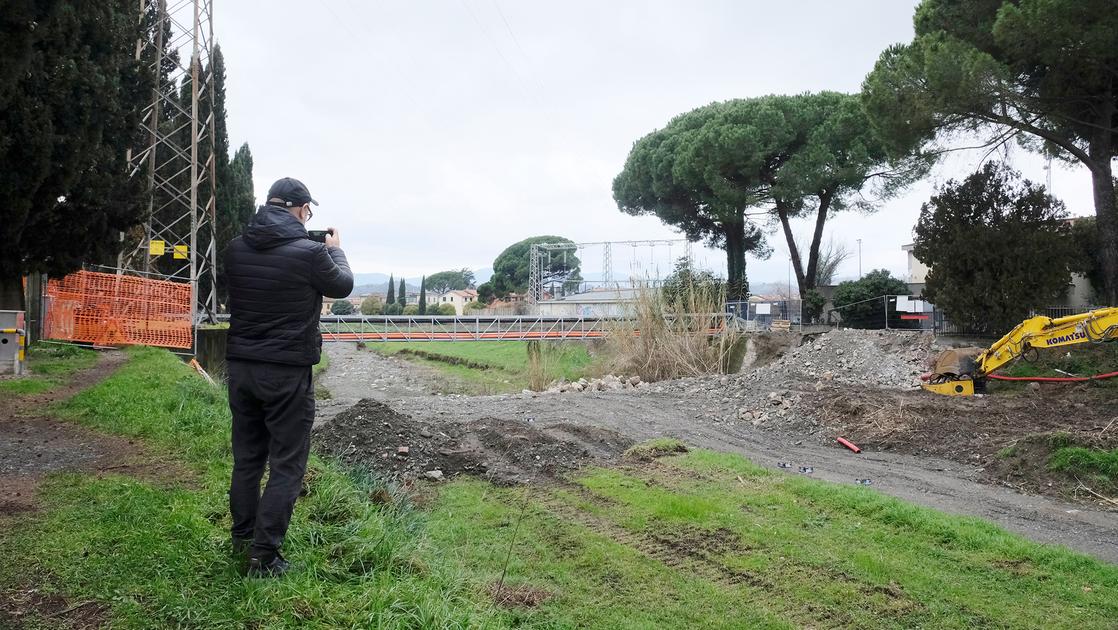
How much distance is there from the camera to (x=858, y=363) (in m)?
17.9

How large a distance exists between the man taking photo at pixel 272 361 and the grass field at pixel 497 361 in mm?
15752

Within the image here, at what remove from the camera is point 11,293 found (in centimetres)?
1365

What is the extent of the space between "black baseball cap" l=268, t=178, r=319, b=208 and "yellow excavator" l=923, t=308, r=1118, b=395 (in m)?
11.5

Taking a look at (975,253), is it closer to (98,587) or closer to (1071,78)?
(1071,78)

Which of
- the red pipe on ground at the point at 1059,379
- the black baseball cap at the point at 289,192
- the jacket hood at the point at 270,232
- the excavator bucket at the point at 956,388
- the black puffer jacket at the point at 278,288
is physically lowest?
the excavator bucket at the point at 956,388

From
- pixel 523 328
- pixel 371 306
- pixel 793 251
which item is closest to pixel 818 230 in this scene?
pixel 793 251

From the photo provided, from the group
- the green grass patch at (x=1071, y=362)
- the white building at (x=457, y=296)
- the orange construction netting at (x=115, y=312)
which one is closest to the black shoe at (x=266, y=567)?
the green grass patch at (x=1071, y=362)

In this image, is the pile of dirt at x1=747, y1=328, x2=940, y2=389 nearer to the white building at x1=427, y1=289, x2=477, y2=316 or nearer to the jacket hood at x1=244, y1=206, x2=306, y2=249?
the jacket hood at x1=244, y1=206, x2=306, y2=249

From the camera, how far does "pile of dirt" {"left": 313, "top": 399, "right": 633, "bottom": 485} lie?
7.75m

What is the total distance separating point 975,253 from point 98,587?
18.2m

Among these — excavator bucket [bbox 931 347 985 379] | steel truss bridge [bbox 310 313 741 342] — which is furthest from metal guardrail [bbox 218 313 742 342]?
excavator bucket [bbox 931 347 985 379]

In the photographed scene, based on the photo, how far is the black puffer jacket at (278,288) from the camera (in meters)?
3.25

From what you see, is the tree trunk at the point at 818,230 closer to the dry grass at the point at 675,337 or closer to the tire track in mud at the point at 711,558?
the dry grass at the point at 675,337

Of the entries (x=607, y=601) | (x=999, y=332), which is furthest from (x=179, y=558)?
(x=999, y=332)
